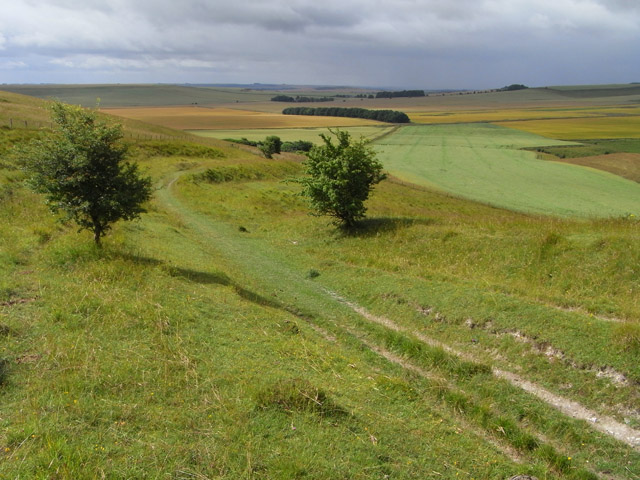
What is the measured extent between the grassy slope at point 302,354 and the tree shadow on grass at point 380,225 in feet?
8.74

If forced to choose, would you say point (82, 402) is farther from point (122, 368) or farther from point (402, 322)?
point (402, 322)

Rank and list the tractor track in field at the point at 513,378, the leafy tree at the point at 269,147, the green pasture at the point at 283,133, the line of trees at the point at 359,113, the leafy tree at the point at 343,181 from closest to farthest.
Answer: the tractor track in field at the point at 513,378
the leafy tree at the point at 343,181
the leafy tree at the point at 269,147
the green pasture at the point at 283,133
the line of trees at the point at 359,113

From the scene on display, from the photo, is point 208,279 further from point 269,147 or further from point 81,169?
point 269,147

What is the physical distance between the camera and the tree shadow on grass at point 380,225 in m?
24.0

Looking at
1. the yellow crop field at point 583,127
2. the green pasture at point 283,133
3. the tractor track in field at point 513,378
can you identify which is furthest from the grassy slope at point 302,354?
the yellow crop field at point 583,127

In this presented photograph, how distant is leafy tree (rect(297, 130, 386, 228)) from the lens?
24.5 meters

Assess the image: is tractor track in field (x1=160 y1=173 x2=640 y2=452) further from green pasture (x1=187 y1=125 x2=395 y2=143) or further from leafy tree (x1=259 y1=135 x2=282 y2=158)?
green pasture (x1=187 y1=125 x2=395 y2=143)

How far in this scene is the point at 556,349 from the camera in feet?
37.4

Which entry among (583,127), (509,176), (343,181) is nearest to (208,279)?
(343,181)

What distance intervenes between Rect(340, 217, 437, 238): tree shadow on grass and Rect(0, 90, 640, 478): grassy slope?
2.66 meters

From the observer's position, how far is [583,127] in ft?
391

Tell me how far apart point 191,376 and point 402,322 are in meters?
8.12

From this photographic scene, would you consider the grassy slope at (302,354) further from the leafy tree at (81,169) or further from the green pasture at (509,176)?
the green pasture at (509,176)

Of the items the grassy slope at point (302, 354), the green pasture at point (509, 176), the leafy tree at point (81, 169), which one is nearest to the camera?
the grassy slope at point (302, 354)
